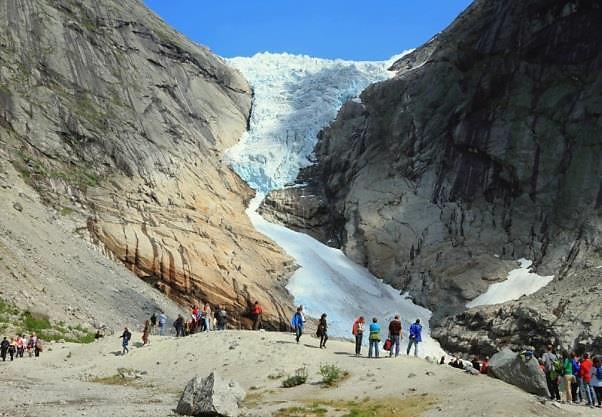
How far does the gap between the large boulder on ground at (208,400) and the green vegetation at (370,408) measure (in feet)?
4.66

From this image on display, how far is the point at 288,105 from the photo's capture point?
10888cm

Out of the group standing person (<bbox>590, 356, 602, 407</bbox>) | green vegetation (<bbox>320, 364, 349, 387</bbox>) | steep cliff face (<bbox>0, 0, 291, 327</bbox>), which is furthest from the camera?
steep cliff face (<bbox>0, 0, 291, 327</bbox>)

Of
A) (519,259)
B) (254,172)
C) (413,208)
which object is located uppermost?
(254,172)

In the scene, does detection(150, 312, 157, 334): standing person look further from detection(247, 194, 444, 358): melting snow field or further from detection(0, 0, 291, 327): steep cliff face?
detection(247, 194, 444, 358): melting snow field

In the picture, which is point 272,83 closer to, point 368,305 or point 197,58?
point 197,58

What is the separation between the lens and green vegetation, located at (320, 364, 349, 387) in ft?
74.8

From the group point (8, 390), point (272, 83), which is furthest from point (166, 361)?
point (272, 83)

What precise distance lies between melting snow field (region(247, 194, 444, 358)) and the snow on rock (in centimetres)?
1981

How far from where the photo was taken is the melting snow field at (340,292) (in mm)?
57188

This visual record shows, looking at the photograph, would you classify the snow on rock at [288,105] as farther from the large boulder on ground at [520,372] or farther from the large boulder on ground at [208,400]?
the large boulder on ground at [208,400]

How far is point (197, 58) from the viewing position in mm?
90188

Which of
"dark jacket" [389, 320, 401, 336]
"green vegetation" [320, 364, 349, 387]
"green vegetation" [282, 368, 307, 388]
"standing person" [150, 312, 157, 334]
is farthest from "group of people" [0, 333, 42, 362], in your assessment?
"dark jacket" [389, 320, 401, 336]

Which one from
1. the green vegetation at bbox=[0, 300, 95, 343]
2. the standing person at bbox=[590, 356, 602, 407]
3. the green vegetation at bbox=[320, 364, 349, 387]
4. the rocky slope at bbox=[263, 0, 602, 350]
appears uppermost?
the rocky slope at bbox=[263, 0, 602, 350]

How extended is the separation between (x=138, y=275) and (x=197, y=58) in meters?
48.4
